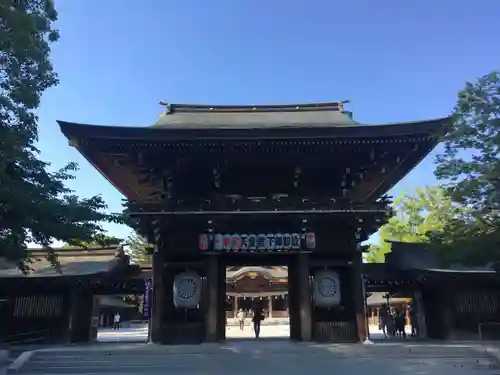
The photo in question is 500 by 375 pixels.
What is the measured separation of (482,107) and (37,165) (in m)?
13.0

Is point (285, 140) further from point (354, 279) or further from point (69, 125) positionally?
point (69, 125)

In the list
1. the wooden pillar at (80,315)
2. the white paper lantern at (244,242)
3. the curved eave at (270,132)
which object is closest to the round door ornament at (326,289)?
the white paper lantern at (244,242)

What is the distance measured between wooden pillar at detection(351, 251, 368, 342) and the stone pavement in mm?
1112

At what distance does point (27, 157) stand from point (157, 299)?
6.84m

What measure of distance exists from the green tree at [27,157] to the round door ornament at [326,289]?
783cm

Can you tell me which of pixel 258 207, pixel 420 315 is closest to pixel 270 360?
pixel 258 207

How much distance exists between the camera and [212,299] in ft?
51.0

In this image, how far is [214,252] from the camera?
15789 mm

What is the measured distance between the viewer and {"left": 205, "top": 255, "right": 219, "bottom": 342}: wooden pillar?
50.2ft

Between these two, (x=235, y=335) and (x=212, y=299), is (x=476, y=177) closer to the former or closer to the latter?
(x=212, y=299)

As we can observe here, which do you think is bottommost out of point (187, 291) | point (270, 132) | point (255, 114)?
point (187, 291)

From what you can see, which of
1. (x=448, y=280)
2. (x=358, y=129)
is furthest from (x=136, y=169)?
(x=448, y=280)

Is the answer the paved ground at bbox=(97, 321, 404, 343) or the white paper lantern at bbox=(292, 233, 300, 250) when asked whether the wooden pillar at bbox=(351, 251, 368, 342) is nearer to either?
the white paper lantern at bbox=(292, 233, 300, 250)

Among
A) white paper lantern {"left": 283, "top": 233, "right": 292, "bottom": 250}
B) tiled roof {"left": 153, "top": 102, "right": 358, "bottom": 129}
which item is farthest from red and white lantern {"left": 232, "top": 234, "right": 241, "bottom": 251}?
tiled roof {"left": 153, "top": 102, "right": 358, "bottom": 129}
